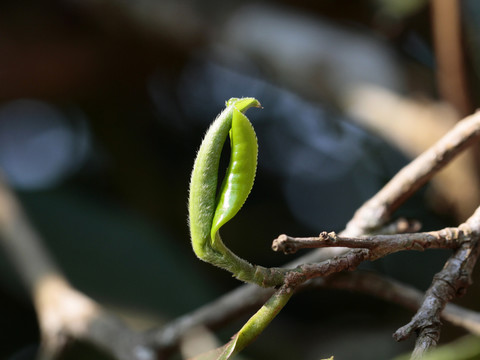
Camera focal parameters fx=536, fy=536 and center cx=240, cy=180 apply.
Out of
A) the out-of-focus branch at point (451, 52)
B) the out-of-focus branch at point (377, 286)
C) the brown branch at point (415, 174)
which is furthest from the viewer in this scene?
the out-of-focus branch at point (451, 52)

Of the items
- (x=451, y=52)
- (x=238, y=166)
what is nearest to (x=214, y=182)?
(x=238, y=166)

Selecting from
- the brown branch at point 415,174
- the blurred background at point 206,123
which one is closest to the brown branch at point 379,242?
the brown branch at point 415,174

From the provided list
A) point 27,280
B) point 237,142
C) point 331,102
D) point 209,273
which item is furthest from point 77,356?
point 237,142

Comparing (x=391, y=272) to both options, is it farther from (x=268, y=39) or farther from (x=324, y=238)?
(x=324, y=238)

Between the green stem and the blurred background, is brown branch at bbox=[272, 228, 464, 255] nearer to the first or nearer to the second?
the green stem

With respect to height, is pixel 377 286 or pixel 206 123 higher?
pixel 206 123

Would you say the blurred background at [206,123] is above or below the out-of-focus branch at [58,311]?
above

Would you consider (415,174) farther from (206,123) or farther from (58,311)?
(206,123)

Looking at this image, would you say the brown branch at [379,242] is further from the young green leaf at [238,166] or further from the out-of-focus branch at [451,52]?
the out-of-focus branch at [451,52]

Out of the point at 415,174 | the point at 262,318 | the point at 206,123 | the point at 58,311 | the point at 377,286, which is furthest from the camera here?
the point at 206,123
